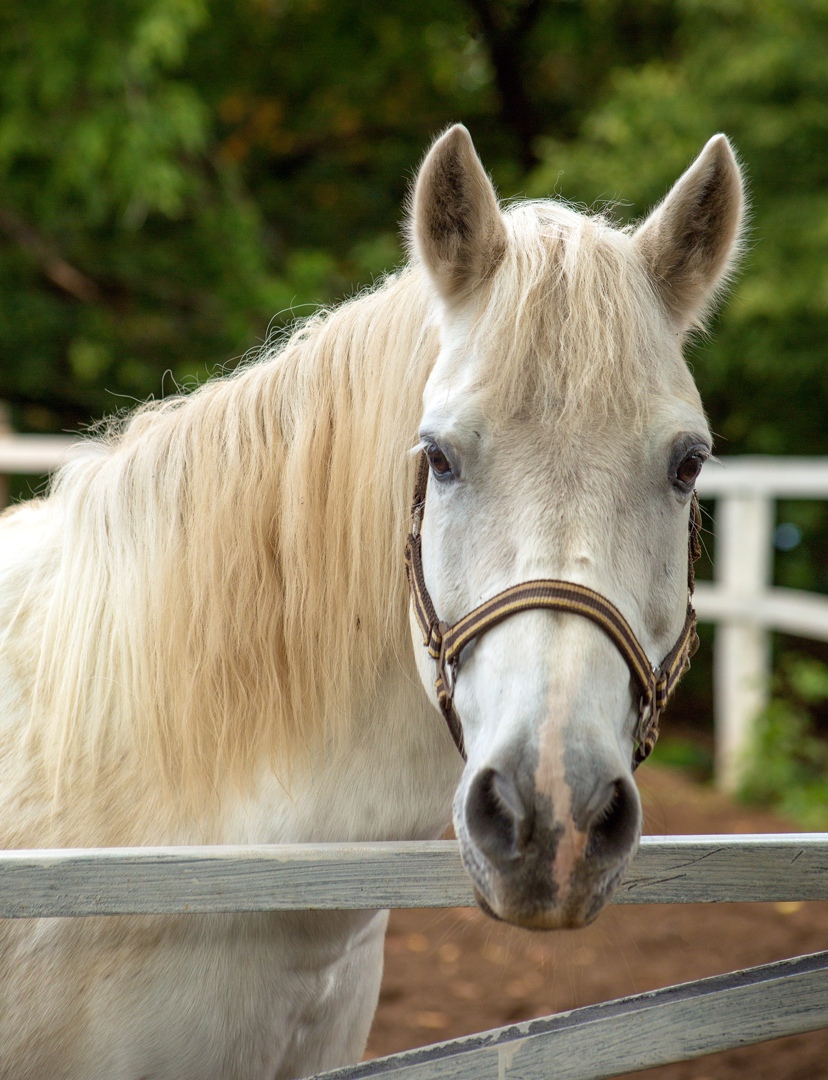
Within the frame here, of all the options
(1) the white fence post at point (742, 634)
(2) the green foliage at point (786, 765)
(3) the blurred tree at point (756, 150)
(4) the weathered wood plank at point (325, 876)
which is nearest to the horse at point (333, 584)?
(4) the weathered wood plank at point (325, 876)

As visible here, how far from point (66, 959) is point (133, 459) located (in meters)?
0.85

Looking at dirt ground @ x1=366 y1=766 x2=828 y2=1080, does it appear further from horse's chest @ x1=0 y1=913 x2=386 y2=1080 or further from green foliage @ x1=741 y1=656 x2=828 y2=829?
horse's chest @ x1=0 y1=913 x2=386 y2=1080

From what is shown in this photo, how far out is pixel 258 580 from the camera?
1644mm

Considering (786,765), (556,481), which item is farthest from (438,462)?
(786,765)

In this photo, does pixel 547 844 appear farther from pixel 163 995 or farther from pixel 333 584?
pixel 163 995

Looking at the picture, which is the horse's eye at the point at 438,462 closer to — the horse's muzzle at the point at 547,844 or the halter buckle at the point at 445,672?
the halter buckle at the point at 445,672

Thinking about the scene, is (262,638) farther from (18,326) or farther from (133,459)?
(18,326)

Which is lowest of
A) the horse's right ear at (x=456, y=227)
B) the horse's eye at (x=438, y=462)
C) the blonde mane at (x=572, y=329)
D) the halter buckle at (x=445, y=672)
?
the halter buckle at (x=445, y=672)

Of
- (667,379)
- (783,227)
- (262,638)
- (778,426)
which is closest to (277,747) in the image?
(262,638)

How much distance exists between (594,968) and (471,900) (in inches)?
101

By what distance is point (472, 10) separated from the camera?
9.30 m

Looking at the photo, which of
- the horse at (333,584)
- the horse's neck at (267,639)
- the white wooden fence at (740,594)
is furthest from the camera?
the white wooden fence at (740,594)

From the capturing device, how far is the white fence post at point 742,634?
17.9 ft

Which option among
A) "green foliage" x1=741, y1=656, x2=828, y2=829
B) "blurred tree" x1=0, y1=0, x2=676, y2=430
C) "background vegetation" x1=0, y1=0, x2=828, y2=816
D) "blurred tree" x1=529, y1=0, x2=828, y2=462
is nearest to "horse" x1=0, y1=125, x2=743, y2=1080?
"background vegetation" x1=0, y1=0, x2=828, y2=816
